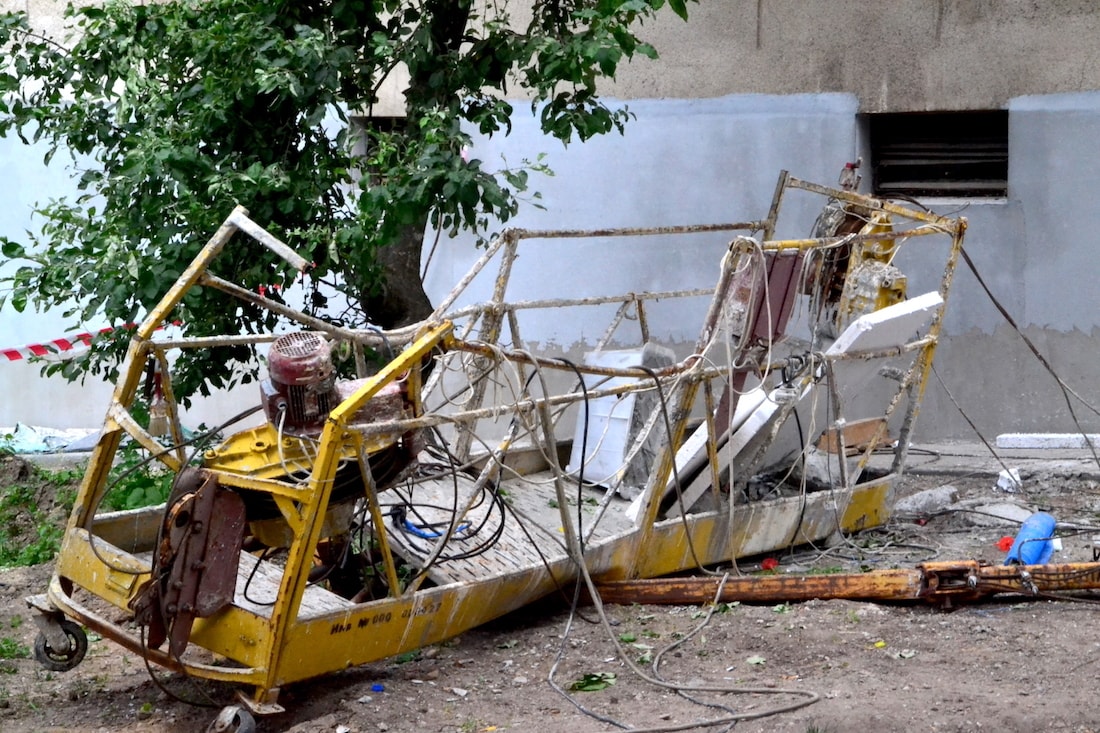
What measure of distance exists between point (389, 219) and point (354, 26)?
3.95 ft

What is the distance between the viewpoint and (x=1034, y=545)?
21.7ft

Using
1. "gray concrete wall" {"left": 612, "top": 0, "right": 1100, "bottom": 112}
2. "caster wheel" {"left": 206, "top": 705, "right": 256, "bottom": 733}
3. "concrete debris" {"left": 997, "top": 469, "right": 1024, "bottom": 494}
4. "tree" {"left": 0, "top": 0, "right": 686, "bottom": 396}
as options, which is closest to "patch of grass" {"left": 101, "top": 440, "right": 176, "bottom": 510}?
"tree" {"left": 0, "top": 0, "right": 686, "bottom": 396}

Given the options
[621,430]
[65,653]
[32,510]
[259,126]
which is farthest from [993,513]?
[32,510]

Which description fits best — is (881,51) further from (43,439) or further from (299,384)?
(43,439)

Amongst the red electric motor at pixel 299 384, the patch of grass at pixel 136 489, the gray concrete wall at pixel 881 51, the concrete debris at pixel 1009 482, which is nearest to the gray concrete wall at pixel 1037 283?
the gray concrete wall at pixel 881 51

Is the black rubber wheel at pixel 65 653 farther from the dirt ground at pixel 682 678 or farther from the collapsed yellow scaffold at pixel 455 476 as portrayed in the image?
the dirt ground at pixel 682 678

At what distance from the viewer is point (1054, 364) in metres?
9.04

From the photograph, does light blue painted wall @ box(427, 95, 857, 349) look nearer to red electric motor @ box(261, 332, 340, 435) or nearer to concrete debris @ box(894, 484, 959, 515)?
concrete debris @ box(894, 484, 959, 515)

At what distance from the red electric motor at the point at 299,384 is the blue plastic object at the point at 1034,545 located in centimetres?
369

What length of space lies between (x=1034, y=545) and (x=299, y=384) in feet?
12.8

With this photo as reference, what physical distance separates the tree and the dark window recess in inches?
117

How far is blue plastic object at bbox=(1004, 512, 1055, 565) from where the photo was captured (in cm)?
659

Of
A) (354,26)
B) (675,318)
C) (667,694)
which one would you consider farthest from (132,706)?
(675,318)

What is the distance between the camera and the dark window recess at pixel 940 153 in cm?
925
